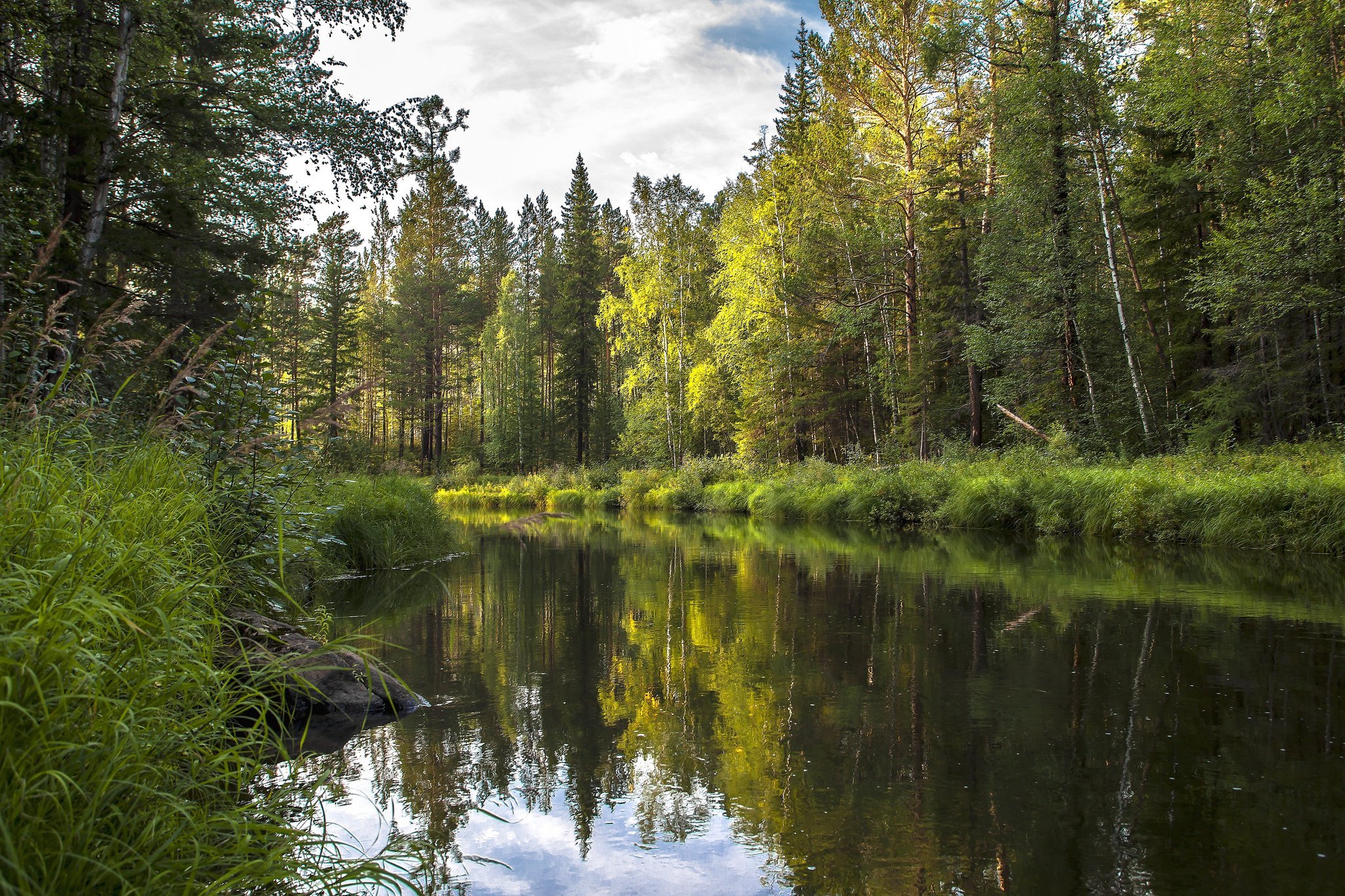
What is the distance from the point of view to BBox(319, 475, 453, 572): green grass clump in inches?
384

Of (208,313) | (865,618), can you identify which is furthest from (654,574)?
(208,313)

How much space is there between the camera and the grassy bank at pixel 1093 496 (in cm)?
975

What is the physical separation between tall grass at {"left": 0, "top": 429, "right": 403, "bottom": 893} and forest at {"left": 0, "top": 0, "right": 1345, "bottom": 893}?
0.05 ft

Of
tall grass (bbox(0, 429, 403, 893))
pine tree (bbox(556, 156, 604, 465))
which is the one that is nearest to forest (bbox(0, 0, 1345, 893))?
tall grass (bbox(0, 429, 403, 893))

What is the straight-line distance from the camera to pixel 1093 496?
1220 centimetres

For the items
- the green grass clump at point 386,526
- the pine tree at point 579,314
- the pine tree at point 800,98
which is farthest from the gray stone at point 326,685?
the pine tree at point 579,314

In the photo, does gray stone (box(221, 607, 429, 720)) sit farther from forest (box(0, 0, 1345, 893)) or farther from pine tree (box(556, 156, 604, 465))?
pine tree (box(556, 156, 604, 465))

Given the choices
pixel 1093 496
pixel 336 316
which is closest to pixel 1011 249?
pixel 1093 496

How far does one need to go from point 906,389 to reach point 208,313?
16655mm

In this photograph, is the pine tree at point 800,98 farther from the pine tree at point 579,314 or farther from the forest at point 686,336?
the pine tree at point 579,314

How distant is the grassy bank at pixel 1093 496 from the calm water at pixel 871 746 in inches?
117

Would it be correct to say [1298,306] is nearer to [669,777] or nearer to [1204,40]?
[1204,40]

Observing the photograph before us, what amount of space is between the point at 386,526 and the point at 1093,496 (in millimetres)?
11278

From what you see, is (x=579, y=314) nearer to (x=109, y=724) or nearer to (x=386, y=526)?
(x=386, y=526)
